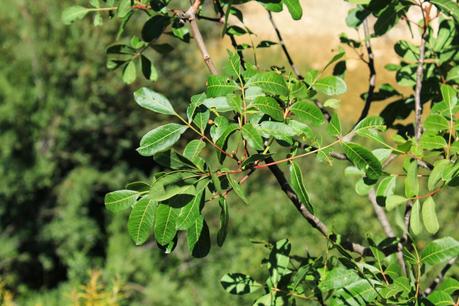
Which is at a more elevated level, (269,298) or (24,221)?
(269,298)

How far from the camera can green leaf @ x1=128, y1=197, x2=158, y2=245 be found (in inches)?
36.8

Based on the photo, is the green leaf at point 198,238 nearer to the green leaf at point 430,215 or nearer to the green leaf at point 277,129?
the green leaf at point 277,129

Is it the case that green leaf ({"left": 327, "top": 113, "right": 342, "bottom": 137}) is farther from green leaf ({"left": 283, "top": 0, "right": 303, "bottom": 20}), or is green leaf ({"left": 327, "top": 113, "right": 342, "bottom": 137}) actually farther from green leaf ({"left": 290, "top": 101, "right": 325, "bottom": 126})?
green leaf ({"left": 283, "top": 0, "right": 303, "bottom": 20})

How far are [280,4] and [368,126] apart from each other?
27 centimetres

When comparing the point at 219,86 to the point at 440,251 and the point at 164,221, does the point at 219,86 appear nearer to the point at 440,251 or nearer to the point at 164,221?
the point at 164,221

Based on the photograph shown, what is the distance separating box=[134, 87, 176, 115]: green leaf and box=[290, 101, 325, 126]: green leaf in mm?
218

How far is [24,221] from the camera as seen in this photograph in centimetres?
720

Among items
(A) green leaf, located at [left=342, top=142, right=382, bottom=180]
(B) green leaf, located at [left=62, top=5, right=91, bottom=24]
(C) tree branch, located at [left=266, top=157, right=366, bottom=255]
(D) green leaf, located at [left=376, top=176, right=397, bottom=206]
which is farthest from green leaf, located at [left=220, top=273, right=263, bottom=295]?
(B) green leaf, located at [left=62, top=5, right=91, bottom=24]

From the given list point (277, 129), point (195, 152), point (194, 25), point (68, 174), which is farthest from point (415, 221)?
point (68, 174)

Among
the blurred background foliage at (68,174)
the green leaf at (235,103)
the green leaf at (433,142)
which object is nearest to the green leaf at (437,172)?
the green leaf at (433,142)

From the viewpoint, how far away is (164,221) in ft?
2.95

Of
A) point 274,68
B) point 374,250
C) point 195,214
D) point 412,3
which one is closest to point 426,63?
point 412,3

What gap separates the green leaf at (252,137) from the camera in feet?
3.04

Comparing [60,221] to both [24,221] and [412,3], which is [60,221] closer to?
[24,221]
